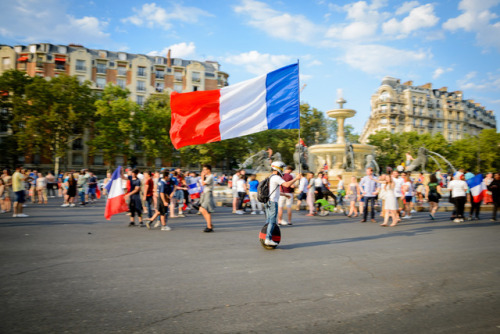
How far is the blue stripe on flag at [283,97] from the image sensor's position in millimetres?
7684

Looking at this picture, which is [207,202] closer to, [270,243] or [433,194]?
[270,243]

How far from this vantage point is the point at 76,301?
12.4 ft

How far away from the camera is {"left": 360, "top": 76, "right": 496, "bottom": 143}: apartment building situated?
77.2 meters

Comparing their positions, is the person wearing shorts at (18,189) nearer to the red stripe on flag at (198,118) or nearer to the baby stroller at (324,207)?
the red stripe on flag at (198,118)

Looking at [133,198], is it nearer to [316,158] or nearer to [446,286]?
[446,286]

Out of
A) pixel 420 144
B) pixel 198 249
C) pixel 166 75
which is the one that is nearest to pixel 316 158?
pixel 198 249

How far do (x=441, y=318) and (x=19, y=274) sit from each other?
5.33 m

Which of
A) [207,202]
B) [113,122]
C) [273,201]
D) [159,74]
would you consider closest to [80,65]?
[159,74]

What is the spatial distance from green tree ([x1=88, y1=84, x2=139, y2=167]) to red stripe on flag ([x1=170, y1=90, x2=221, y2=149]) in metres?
40.0

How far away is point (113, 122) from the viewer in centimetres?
4584

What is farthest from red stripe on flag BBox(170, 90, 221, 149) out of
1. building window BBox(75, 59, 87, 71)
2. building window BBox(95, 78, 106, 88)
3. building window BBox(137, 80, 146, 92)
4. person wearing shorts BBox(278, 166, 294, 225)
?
building window BBox(75, 59, 87, 71)

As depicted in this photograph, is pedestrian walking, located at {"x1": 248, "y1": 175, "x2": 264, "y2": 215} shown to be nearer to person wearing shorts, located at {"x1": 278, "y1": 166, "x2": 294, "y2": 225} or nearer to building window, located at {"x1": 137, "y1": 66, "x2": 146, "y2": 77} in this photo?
person wearing shorts, located at {"x1": 278, "y1": 166, "x2": 294, "y2": 225}

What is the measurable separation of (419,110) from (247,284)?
→ 85269 mm

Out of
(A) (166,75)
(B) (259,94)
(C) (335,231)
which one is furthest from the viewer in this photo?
(A) (166,75)
